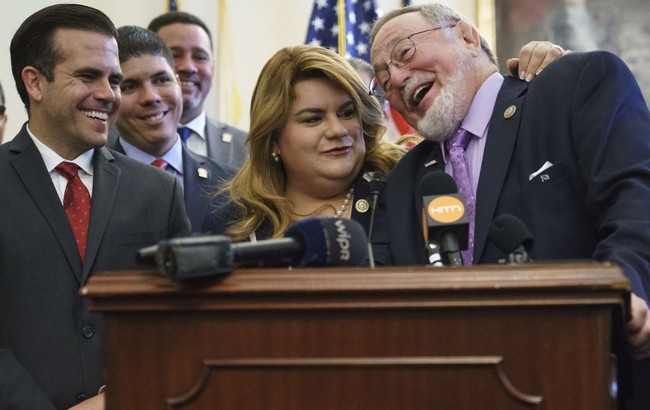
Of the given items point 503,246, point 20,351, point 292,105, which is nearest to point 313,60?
point 292,105

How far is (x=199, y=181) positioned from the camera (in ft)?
13.5

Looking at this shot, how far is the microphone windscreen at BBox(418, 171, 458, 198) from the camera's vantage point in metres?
1.99

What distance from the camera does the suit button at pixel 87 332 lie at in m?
2.78

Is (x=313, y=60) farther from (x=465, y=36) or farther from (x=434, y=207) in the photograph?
(x=434, y=207)

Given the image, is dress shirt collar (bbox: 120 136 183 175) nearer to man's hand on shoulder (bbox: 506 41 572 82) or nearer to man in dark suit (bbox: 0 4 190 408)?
man in dark suit (bbox: 0 4 190 408)

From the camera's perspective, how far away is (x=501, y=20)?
5.99 m

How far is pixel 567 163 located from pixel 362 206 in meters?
0.95

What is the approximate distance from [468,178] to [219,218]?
1.01 m

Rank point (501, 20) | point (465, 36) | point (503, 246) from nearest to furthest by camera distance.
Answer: point (503, 246) → point (465, 36) → point (501, 20)

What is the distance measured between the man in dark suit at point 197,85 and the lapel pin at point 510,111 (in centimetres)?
222

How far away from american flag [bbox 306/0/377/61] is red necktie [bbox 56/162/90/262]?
3062 millimetres

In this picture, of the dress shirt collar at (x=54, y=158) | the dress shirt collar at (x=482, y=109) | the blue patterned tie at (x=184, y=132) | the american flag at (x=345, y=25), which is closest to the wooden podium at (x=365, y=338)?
the dress shirt collar at (x=482, y=109)

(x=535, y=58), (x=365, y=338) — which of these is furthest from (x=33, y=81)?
(x=365, y=338)

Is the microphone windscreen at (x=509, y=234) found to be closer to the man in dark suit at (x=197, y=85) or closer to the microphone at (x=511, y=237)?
the microphone at (x=511, y=237)
